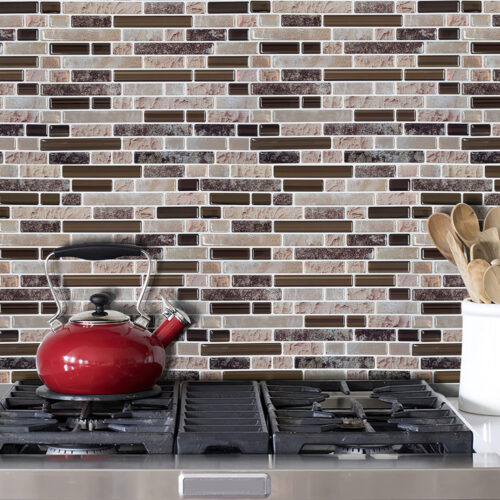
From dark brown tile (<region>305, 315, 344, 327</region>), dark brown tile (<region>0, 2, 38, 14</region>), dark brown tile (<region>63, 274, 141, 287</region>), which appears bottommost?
dark brown tile (<region>305, 315, 344, 327</region>)

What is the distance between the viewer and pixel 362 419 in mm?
1606

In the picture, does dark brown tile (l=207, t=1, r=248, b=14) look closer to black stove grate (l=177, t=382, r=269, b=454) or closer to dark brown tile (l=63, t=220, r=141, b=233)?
dark brown tile (l=63, t=220, r=141, b=233)

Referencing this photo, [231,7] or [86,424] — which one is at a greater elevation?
[231,7]

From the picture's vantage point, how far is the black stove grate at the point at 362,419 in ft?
4.84

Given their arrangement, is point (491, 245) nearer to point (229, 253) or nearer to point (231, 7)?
point (229, 253)

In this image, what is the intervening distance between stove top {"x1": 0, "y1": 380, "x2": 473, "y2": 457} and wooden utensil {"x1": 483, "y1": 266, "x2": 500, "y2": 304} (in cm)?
27

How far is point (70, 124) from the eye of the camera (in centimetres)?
201

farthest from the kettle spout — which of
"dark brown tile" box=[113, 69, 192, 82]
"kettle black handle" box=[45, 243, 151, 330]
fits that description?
"dark brown tile" box=[113, 69, 192, 82]

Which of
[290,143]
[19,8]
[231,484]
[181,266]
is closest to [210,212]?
[181,266]

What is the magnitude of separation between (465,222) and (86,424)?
1.07 m

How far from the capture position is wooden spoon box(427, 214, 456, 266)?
1950mm

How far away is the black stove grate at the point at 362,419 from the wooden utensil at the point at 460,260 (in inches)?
10.4

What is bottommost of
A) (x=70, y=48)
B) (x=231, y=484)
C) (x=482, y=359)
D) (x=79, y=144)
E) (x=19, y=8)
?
(x=231, y=484)

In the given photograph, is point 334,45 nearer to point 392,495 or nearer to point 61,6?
point 61,6
